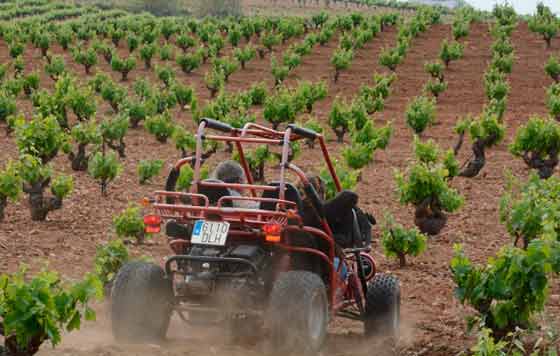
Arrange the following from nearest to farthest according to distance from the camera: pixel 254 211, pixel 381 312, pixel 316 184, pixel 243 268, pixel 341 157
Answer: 1. pixel 254 211
2. pixel 243 268
3. pixel 316 184
4. pixel 381 312
5. pixel 341 157

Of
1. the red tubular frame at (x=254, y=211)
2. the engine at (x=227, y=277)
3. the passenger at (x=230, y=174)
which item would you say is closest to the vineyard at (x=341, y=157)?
the engine at (x=227, y=277)

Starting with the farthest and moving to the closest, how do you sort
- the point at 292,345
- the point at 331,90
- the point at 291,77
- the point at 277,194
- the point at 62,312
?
the point at 291,77 < the point at 331,90 < the point at 277,194 < the point at 292,345 < the point at 62,312

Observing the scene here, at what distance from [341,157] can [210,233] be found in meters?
14.9

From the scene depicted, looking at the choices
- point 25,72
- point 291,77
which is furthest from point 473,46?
point 25,72

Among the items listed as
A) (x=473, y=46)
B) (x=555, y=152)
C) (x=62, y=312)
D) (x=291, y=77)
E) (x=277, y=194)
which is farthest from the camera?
(x=473, y=46)

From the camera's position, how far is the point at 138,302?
25.5 feet

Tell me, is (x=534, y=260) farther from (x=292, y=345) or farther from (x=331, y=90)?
(x=331, y=90)

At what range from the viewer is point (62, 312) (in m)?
6.46

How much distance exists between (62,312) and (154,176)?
41.8 feet

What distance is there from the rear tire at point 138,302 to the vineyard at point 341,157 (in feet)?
0.72

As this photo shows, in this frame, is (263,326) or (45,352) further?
(263,326)

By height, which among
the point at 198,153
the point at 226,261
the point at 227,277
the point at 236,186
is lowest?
the point at 227,277

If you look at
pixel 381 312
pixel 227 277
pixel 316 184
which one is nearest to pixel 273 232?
pixel 227 277

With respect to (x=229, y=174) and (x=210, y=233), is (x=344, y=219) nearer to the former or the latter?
(x=229, y=174)
